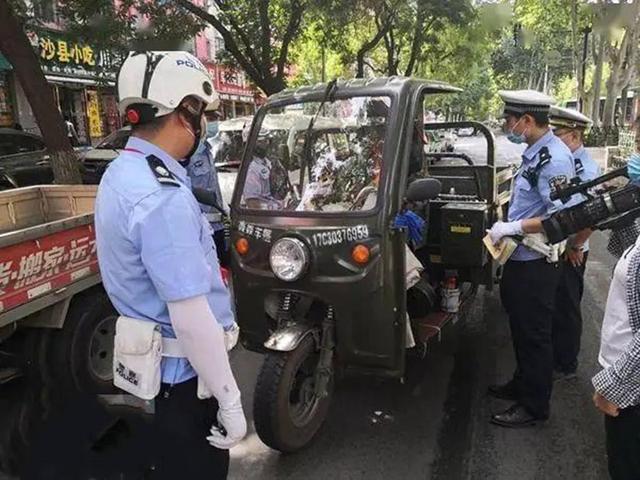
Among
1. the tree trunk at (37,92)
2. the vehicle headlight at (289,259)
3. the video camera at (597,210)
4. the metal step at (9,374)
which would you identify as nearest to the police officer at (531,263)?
the video camera at (597,210)

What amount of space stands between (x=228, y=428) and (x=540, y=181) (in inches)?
93.6

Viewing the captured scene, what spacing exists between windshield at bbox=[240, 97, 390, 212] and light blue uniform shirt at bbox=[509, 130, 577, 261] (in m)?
0.88

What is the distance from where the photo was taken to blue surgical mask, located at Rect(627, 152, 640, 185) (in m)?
2.38

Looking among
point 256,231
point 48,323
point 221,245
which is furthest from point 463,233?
point 48,323

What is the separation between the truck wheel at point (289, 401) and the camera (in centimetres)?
318

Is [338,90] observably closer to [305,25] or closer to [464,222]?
[464,222]

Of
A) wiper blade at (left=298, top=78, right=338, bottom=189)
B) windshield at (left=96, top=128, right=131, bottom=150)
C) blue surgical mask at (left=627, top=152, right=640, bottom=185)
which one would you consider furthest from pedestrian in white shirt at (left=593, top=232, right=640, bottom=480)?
windshield at (left=96, top=128, right=131, bottom=150)

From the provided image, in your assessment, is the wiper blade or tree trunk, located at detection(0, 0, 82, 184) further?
tree trunk, located at detection(0, 0, 82, 184)

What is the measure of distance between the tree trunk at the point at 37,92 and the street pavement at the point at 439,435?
568 cm

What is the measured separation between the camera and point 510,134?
3.70 m

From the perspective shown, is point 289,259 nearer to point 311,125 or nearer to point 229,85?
point 311,125

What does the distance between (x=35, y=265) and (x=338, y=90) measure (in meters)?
2.00

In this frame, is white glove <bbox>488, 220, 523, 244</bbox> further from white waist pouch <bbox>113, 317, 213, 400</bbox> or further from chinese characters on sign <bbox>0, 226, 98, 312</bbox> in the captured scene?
chinese characters on sign <bbox>0, 226, 98, 312</bbox>

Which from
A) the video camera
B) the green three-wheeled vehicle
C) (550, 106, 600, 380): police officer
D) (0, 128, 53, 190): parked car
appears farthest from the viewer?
(0, 128, 53, 190): parked car
